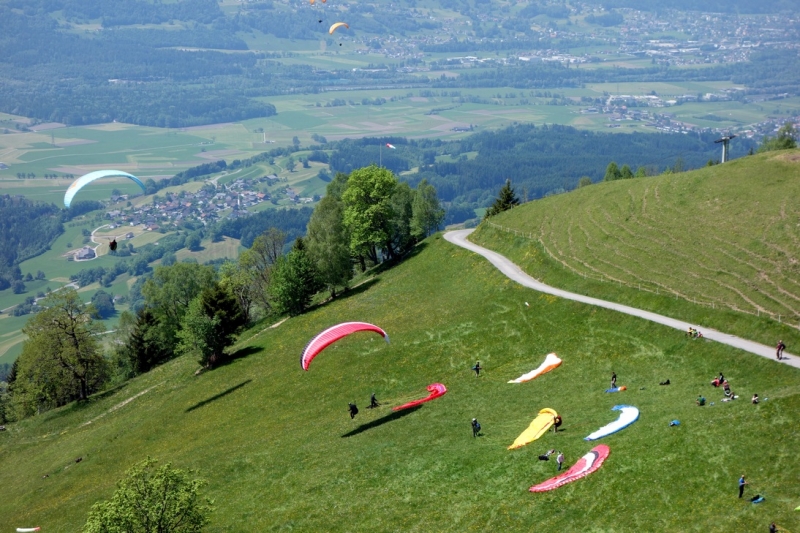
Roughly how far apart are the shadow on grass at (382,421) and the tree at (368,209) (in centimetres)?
4904

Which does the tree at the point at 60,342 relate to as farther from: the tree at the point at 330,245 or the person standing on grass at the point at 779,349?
the person standing on grass at the point at 779,349

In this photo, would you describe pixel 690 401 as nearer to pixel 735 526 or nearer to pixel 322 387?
pixel 735 526

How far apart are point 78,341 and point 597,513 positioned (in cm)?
6930

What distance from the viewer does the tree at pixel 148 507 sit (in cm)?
3816

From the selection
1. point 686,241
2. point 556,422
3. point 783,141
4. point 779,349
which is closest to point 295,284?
point 686,241

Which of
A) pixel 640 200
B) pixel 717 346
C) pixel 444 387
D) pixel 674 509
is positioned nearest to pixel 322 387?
pixel 444 387

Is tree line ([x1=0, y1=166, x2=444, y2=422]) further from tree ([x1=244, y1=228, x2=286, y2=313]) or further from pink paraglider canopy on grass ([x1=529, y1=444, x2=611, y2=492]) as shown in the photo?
pink paraglider canopy on grass ([x1=529, y1=444, x2=611, y2=492])

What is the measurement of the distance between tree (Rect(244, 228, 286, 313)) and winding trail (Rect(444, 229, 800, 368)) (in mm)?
30557

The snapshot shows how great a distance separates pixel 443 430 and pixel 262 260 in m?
75.2

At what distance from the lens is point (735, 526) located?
32.0 metres

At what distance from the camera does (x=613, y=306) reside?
6375cm

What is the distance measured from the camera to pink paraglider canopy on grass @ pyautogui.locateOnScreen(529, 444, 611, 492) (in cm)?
3883

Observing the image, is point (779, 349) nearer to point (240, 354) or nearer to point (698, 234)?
point (698, 234)

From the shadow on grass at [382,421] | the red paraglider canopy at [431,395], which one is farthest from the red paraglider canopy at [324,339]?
the red paraglider canopy at [431,395]
